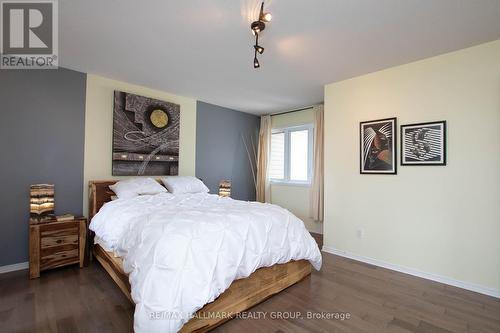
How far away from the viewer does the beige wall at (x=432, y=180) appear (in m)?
2.36

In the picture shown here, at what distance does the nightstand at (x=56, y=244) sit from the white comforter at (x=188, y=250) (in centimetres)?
44

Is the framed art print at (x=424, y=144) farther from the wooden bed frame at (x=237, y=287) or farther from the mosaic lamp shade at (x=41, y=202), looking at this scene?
the mosaic lamp shade at (x=41, y=202)

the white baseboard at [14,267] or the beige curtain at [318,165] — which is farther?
the beige curtain at [318,165]

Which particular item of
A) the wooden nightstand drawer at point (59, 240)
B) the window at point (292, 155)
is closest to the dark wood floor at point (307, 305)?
the wooden nightstand drawer at point (59, 240)

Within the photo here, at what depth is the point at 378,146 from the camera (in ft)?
10.0

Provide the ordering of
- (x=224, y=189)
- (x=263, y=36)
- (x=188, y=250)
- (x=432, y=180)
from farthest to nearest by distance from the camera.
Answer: (x=224, y=189) → (x=432, y=180) → (x=263, y=36) → (x=188, y=250)

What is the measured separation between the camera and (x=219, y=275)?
1.71 meters

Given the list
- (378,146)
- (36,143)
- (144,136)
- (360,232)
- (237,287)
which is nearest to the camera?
(237,287)

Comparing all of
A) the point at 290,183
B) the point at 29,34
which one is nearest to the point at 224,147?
the point at 290,183

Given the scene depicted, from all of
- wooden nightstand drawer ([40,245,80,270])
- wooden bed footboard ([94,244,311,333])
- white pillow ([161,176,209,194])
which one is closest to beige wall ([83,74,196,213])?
wooden nightstand drawer ([40,245,80,270])

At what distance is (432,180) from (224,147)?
11.0ft

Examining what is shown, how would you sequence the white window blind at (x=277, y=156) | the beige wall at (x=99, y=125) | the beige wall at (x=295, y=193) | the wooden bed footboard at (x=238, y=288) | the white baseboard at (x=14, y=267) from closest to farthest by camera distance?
the wooden bed footboard at (x=238, y=288), the white baseboard at (x=14, y=267), the beige wall at (x=99, y=125), the beige wall at (x=295, y=193), the white window blind at (x=277, y=156)

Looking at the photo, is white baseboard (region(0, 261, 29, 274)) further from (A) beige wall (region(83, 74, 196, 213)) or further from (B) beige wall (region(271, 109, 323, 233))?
(B) beige wall (region(271, 109, 323, 233))

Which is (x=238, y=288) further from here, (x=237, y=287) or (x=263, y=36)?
(x=263, y=36)
